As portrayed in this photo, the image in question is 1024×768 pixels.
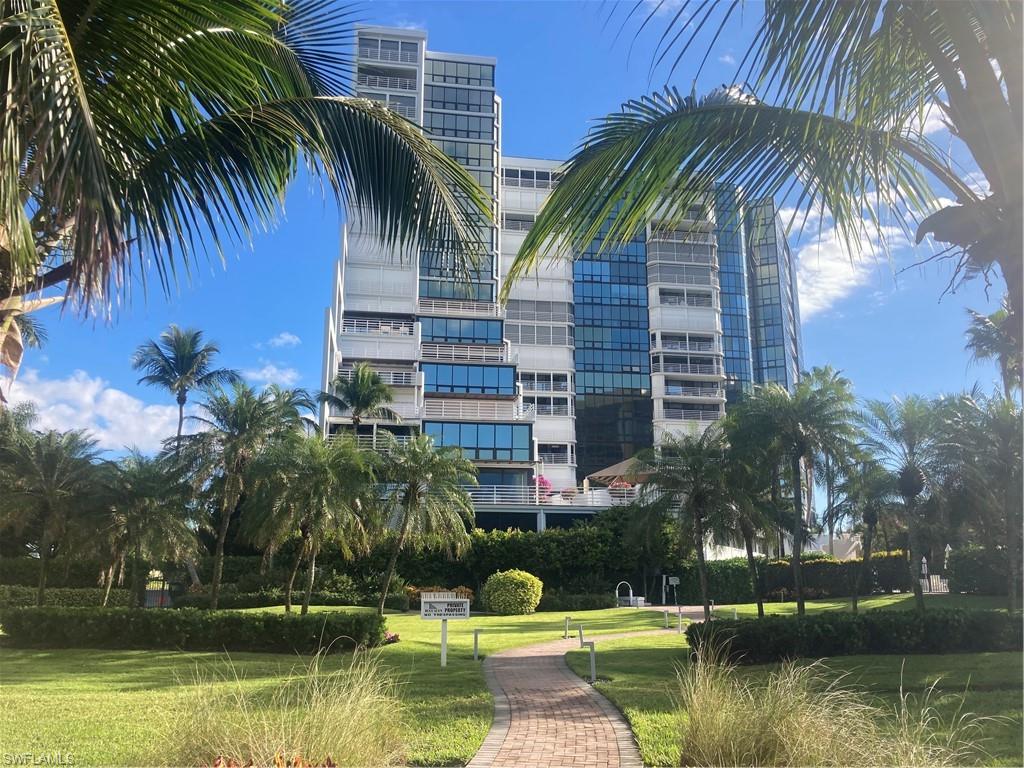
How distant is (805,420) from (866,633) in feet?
29.2

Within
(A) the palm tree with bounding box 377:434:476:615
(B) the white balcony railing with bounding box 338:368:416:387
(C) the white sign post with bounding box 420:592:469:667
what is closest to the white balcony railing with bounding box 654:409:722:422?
(B) the white balcony railing with bounding box 338:368:416:387

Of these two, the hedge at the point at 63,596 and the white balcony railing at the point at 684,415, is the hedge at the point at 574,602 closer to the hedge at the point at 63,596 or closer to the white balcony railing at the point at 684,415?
the hedge at the point at 63,596

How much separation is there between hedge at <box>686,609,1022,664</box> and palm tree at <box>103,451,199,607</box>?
1853 cm

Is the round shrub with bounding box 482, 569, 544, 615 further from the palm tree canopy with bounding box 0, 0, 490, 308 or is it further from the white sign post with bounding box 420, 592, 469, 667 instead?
the palm tree canopy with bounding box 0, 0, 490, 308

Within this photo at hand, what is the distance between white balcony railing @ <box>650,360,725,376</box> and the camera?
238ft

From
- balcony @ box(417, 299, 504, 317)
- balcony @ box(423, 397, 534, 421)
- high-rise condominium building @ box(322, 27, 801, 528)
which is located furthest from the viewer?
balcony @ box(417, 299, 504, 317)

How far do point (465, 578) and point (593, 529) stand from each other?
24.3 ft

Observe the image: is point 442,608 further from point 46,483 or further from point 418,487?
point 46,483

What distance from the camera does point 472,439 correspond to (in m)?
51.2

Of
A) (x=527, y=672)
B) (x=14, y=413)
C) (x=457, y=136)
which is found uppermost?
(x=457, y=136)

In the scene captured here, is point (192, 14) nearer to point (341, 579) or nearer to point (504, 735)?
point (504, 735)

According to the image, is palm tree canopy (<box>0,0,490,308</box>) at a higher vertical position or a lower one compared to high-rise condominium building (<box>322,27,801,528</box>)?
lower

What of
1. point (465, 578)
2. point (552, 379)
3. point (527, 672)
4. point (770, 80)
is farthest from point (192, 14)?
point (552, 379)

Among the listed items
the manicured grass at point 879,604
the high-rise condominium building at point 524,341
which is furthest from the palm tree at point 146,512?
the manicured grass at point 879,604
